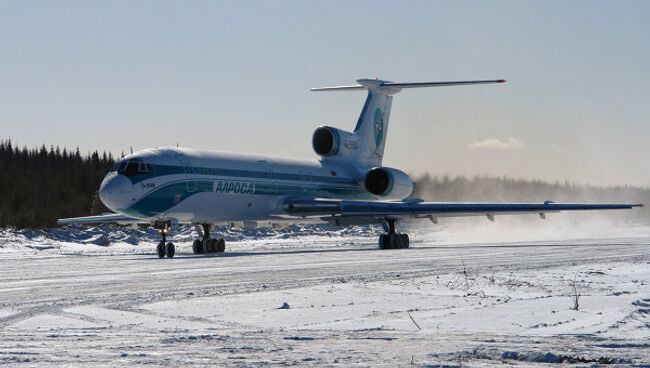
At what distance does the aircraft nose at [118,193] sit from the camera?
29.3 metres

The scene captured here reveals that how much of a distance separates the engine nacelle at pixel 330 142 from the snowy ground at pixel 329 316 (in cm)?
2280

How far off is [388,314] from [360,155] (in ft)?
112

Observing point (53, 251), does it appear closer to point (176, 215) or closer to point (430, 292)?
point (176, 215)

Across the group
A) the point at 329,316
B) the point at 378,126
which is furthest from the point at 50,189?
the point at 329,316

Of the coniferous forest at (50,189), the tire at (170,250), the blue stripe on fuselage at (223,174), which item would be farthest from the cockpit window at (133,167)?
the coniferous forest at (50,189)

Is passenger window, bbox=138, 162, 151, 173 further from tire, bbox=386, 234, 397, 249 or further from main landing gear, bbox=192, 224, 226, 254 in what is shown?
tire, bbox=386, 234, 397, 249

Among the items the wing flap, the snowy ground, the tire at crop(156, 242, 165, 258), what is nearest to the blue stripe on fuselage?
the wing flap

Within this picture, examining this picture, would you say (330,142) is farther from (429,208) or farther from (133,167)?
(133,167)

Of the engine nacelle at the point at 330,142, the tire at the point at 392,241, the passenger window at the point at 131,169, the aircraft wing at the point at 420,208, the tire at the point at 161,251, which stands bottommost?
the tire at the point at 161,251

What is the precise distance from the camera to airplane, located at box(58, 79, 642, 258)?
30000mm

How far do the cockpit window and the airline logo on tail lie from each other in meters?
17.9

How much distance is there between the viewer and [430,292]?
13500mm

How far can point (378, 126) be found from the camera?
151 ft

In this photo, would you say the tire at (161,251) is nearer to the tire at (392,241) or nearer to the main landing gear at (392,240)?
the main landing gear at (392,240)
